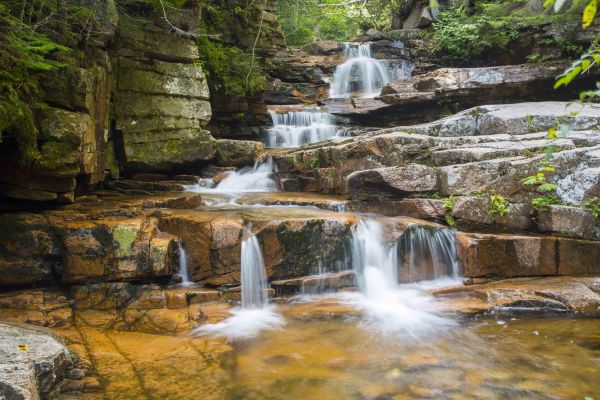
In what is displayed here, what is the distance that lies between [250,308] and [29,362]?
113 inches

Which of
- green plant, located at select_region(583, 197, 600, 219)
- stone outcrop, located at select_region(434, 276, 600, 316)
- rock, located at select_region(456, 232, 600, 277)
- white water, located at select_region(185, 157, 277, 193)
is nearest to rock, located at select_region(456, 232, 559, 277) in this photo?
rock, located at select_region(456, 232, 600, 277)

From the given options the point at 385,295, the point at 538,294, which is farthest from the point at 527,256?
the point at 385,295

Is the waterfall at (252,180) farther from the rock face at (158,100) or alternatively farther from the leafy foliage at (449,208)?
the leafy foliage at (449,208)

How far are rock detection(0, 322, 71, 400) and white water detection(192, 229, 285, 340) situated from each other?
159 centimetres

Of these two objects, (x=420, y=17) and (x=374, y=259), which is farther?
(x=420, y=17)

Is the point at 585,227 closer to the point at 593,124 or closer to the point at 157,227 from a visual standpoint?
the point at 593,124

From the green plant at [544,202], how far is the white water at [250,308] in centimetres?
429

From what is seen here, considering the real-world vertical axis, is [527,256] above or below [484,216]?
below

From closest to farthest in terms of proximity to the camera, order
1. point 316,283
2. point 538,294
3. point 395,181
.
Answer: point 538,294 → point 316,283 → point 395,181

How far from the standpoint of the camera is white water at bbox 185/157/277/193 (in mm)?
9549

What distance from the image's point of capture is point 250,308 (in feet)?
18.5

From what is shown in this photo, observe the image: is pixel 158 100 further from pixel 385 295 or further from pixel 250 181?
pixel 385 295

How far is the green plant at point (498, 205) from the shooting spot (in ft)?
21.6

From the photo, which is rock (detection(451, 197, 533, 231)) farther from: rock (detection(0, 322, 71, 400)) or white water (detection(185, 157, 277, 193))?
rock (detection(0, 322, 71, 400))
